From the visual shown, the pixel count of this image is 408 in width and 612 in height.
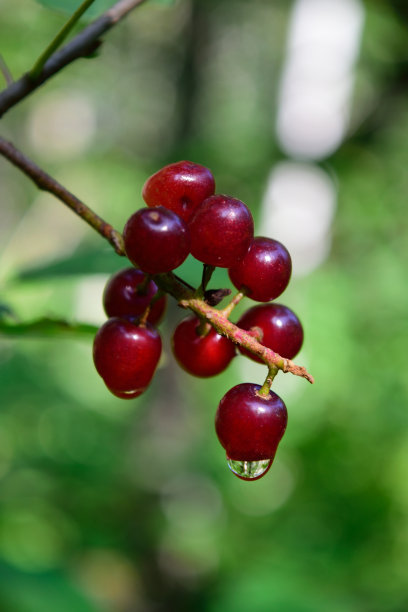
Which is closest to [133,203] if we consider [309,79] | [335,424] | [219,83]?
[219,83]

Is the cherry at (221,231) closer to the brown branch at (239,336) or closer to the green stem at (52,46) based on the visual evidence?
the brown branch at (239,336)

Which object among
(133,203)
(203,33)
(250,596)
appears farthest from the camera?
(133,203)

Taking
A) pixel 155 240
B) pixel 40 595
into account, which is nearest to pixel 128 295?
pixel 155 240

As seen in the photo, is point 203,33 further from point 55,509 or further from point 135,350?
point 135,350

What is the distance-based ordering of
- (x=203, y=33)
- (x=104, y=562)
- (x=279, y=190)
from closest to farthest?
(x=104, y=562) → (x=279, y=190) → (x=203, y=33)

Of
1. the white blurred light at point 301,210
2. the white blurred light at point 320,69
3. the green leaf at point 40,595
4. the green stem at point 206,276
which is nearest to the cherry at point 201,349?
the green stem at point 206,276
